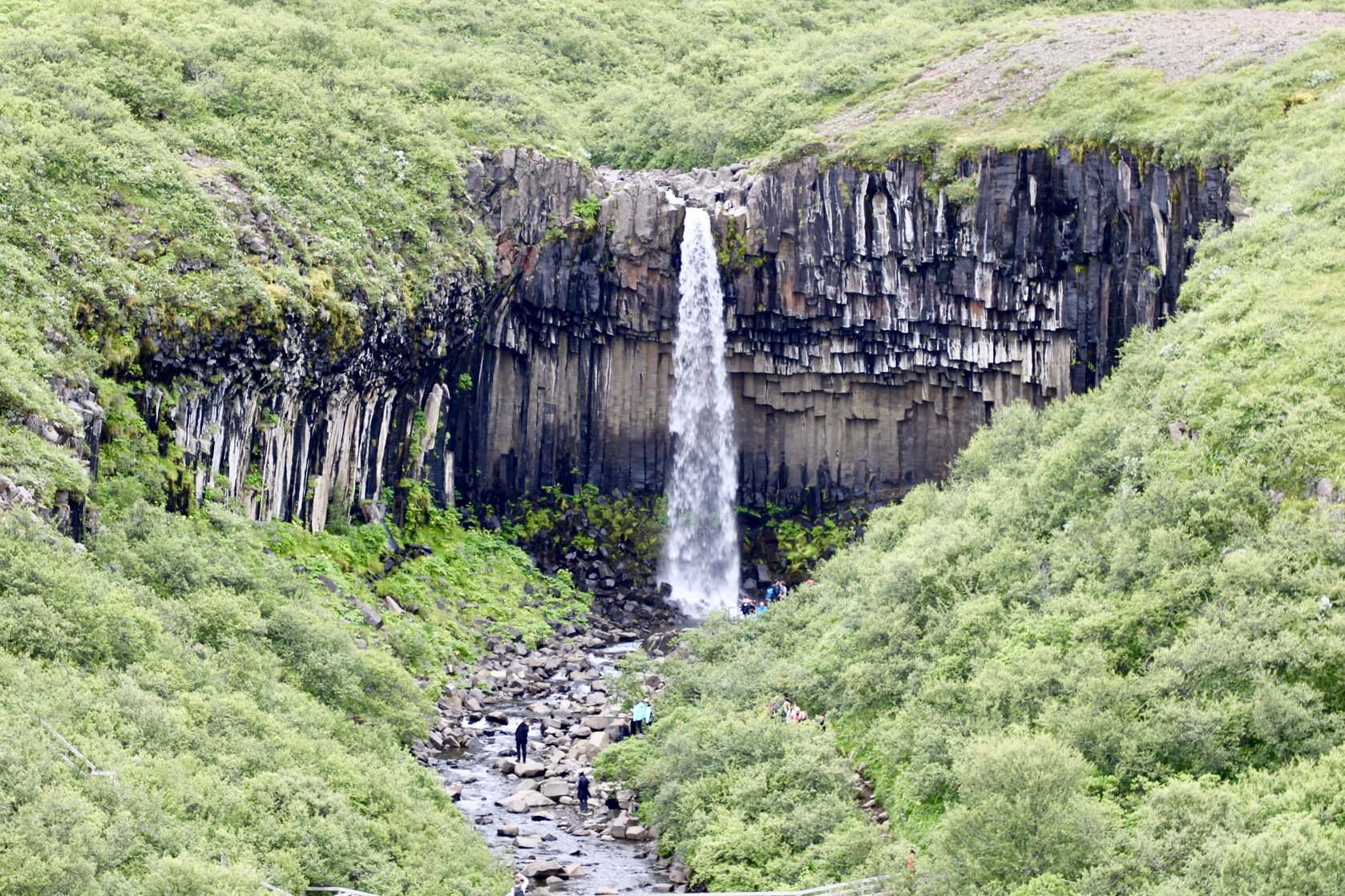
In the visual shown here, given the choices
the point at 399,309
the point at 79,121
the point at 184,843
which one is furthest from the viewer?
the point at 399,309

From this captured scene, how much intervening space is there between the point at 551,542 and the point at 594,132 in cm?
1804

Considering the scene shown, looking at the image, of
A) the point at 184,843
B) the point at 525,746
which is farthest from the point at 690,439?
the point at 184,843

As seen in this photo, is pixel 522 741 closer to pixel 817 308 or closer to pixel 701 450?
pixel 701 450

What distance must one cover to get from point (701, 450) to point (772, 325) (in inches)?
194

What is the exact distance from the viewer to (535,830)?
28.3 m

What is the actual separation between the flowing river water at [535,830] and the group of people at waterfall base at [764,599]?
10.5 m

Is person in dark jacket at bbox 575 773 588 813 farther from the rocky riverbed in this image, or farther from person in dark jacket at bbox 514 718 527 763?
person in dark jacket at bbox 514 718 527 763

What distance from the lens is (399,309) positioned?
39.8m

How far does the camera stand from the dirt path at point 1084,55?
1822 inches

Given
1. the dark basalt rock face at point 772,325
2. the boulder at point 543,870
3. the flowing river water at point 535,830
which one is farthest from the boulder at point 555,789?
the dark basalt rock face at point 772,325

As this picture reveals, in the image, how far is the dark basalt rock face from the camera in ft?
136

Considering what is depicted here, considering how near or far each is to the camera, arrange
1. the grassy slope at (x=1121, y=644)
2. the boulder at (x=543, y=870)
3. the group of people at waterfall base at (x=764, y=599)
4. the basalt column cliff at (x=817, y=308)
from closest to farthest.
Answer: the grassy slope at (x=1121, y=644) < the boulder at (x=543, y=870) < the basalt column cliff at (x=817, y=308) < the group of people at waterfall base at (x=764, y=599)

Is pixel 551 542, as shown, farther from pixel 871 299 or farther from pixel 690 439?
pixel 871 299

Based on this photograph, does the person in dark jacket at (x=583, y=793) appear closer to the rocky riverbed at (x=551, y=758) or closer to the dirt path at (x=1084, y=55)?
the rocky riverbed at (x=551, y=758)
